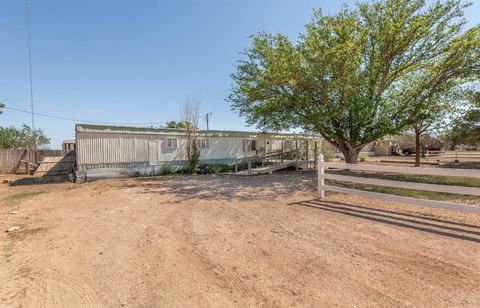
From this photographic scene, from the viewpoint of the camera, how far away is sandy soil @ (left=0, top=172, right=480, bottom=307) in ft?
8.48

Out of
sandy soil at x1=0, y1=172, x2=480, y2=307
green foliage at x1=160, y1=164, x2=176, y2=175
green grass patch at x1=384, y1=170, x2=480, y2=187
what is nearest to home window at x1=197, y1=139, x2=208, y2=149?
green foliage at x1=160, y1=164, x2=176, y2=175

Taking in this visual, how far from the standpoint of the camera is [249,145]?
63.8 feet

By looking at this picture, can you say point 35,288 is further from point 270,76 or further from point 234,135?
point 234,135

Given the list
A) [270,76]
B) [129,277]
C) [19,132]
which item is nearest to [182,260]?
[129,277]

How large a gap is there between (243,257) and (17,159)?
19.4 m

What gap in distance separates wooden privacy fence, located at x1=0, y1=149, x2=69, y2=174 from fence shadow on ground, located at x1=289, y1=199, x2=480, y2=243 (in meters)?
18.6

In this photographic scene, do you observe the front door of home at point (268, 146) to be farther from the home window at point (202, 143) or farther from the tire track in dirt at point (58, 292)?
the tire track in dirt at point (58, 292)

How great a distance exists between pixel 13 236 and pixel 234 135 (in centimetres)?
1468

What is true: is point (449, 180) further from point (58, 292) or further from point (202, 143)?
point (202, 143)

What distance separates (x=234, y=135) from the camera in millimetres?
18484

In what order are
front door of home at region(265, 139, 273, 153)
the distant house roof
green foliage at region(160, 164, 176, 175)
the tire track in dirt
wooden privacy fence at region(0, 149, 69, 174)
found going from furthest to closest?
front door of home at region(265, 139, 273, 153), wooden privacy fence at region(0, 149, 69, 174), green foliage at region(160, 164, 176, 175), the distant house roof, the tire track in dirt

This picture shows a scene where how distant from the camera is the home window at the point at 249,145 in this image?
1924cm

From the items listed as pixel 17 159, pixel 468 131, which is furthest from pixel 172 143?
pixel 468 131

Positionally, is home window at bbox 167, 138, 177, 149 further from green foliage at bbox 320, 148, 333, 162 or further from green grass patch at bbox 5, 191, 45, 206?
green foliage at bbox 320, 148, 333, 162
